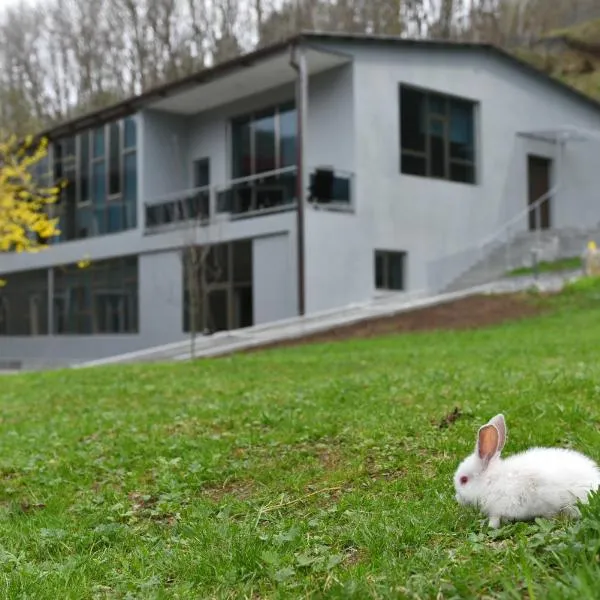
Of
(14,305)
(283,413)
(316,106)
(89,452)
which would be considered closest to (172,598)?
(89,452)

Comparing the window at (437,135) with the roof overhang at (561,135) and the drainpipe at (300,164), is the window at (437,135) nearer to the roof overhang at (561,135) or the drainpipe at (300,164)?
the roof overhang at (561,135)

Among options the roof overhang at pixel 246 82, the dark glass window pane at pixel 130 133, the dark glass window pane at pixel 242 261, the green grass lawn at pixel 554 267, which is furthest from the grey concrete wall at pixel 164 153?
the green grass lawn at pixel 554 267

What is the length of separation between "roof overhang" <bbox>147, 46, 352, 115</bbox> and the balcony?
2.79 meters

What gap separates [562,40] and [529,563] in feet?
136

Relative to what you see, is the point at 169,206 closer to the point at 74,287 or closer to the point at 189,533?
the point at 74,287

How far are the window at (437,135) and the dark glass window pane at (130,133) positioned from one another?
9.36 m

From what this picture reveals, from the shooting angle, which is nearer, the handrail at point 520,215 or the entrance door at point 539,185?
the handrail at point 520,215

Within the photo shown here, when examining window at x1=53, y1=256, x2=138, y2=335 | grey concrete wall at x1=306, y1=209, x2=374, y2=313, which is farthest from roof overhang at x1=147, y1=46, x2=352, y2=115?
window at x1=53, y1=256, x2=138, y2=335

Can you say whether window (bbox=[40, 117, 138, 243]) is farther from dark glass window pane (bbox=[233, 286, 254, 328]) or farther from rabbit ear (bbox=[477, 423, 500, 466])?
rabbit ear (bbox=[477, 423, 500, 466])

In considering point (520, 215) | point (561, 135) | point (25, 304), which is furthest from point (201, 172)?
point (561, 135)

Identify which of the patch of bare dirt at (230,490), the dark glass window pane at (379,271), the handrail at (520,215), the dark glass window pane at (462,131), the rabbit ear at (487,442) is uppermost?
the dark glass window pane at (462,131)

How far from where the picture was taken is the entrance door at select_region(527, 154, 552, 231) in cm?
2666

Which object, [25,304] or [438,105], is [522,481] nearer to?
[438,105]

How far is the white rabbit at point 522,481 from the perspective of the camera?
10.8 feet
